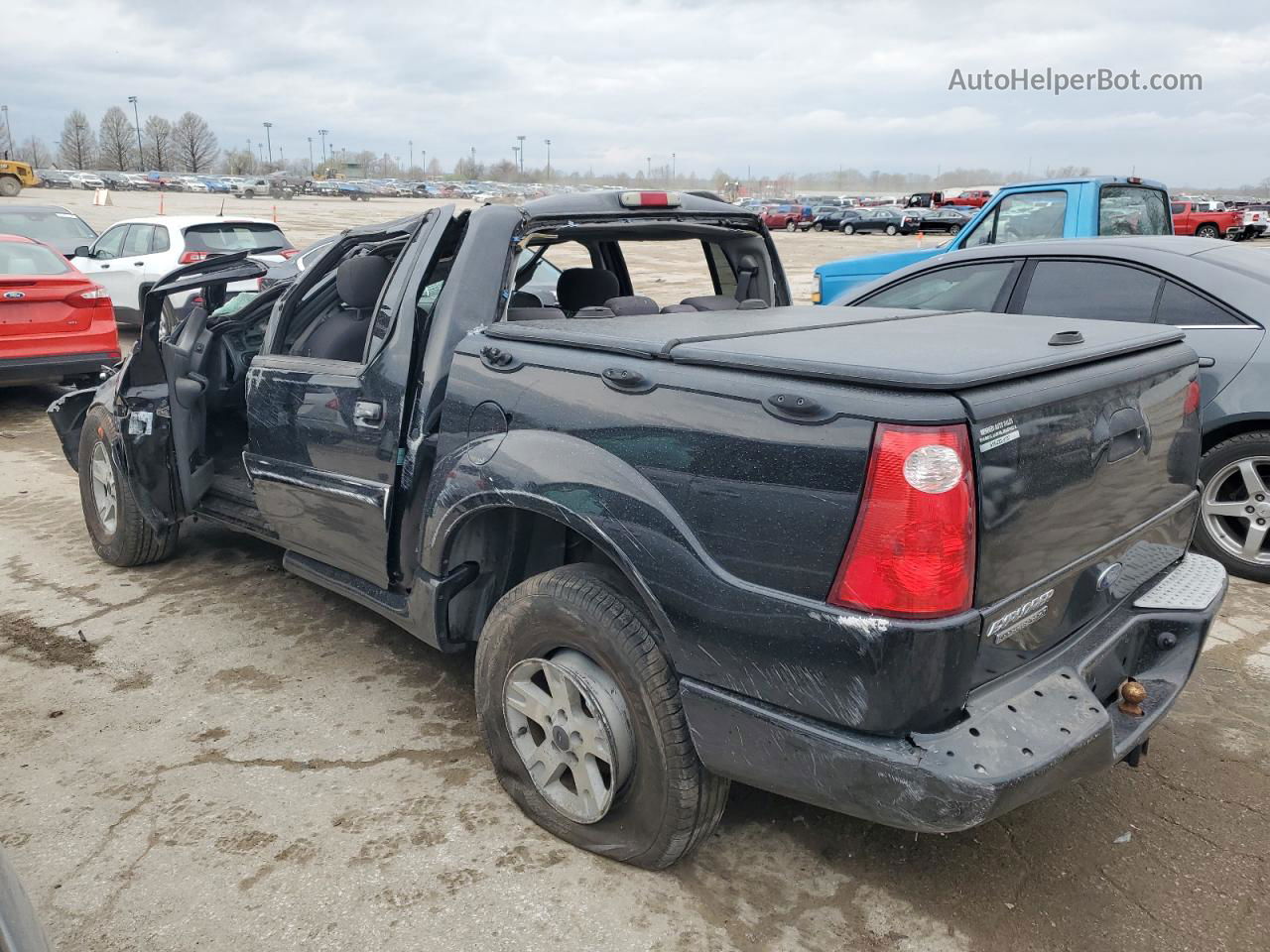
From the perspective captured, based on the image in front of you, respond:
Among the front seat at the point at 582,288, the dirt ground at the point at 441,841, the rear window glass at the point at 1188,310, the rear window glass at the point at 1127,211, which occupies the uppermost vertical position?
the rear window glass at the point at 1127,211

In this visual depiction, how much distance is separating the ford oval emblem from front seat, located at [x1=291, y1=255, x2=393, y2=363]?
8.39ft

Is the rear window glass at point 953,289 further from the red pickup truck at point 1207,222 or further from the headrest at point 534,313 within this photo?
the red pickup truck at point 1207,222

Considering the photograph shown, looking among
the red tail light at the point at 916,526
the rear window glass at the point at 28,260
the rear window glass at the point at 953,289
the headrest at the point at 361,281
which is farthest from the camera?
the rear window glass at the point at 28,260

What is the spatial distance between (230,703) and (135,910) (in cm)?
116

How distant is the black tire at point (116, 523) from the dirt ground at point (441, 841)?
2.77 ft

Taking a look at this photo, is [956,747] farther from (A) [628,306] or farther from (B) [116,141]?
(B) [116,141]

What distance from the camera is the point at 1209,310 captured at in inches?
193

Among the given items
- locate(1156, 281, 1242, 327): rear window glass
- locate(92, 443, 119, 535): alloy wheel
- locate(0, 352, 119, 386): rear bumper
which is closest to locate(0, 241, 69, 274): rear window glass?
locate(0, 352, 119, 386): rear bumper

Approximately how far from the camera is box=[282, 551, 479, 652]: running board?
3188 millimetres

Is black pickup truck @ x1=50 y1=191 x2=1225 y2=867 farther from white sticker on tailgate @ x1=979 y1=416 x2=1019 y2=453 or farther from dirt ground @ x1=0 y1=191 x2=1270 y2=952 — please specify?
dirt ground @ x1=0 y1=191 x2=1270 y2=952

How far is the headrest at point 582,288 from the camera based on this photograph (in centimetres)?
416

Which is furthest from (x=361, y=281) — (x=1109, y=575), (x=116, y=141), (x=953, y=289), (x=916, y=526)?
(x=116, y=141)

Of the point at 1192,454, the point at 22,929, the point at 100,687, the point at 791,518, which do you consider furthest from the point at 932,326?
the point at 100,687

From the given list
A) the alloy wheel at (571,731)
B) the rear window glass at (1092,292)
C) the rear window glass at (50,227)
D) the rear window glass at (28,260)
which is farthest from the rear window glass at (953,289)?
the rear window glass at (50,227)
